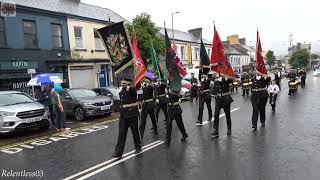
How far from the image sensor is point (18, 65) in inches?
912

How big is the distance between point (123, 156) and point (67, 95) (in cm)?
915

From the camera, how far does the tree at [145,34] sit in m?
31.0

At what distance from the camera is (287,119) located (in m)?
13.5

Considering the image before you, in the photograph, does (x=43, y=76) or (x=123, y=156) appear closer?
(x=123, y=156)

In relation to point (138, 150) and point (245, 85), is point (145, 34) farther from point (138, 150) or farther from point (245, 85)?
point (138, 150)

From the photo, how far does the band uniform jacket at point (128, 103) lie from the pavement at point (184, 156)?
928mm

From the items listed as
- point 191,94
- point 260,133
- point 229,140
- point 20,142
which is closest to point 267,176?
point 229,140

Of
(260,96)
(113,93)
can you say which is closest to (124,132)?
(260,96)

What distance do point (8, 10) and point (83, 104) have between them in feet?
29.1

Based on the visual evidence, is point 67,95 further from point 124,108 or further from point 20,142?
point 124,108

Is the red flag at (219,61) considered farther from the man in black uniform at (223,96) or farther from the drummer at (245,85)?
the drummer at (245,85)

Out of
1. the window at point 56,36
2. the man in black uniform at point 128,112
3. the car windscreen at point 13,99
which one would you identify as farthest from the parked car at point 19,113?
the window at point 56,36

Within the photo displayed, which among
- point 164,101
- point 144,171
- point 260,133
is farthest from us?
point 164,101

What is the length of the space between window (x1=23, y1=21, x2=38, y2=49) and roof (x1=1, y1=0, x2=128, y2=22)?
1.20 metres
